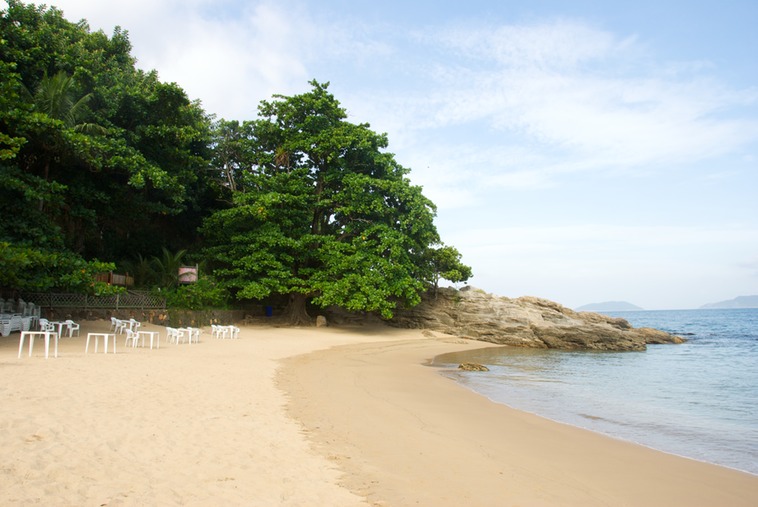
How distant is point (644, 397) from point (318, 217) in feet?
71.3

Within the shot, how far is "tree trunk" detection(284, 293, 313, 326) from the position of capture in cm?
2923

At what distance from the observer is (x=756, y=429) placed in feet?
34.0

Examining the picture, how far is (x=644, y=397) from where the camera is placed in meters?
14.2

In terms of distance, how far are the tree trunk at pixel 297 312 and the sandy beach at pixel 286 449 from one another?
17.3m

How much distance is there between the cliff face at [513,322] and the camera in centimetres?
3344

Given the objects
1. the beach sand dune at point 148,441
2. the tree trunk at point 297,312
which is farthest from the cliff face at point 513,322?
the beach sand dune at point 148,441

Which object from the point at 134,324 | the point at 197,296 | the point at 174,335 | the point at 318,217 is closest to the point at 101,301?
the point at 134,324

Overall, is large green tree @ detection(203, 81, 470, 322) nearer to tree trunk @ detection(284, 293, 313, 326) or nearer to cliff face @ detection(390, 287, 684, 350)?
tree trunk @ detection(284, 293, 313, 326)

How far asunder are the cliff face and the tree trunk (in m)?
7.96

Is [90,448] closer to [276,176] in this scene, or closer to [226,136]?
[276,176]

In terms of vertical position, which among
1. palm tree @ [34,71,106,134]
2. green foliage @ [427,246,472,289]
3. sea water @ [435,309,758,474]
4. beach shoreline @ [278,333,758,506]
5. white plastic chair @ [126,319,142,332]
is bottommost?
sea water @ [435,309,758,474]

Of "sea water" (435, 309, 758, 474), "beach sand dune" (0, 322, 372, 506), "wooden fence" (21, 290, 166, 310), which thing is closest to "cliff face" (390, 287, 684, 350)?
"sea water" (435, 309, 758, 474)

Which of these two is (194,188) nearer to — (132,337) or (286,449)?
(132,337)

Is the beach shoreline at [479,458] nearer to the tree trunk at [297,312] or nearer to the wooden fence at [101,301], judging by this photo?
the wooden fence at [101,301]
